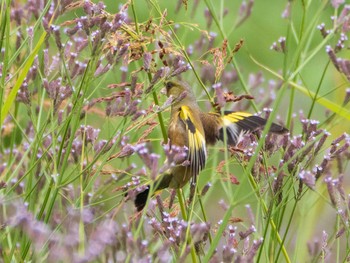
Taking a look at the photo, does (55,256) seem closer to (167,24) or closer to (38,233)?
(38,233)

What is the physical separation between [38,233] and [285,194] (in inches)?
38.1

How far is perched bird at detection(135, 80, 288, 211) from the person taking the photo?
262cm

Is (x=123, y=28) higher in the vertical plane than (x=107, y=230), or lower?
higher

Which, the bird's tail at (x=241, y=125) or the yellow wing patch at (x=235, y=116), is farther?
the yellow wing patch at (x=235, y=116)

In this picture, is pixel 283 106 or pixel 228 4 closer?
pixel 283 106

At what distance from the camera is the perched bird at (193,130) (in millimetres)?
2623

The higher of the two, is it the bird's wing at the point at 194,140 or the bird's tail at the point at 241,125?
the bird's tail at the point at 241,125

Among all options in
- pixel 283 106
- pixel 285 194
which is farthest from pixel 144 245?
pixel 283 106

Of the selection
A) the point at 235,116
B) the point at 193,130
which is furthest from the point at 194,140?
the point at 235,116

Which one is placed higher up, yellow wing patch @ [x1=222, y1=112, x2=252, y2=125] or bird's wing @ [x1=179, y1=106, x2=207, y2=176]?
yellow wing patch @ [x1=222, y1=112, x2=252, y2=125]

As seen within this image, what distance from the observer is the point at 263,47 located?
20.3ft

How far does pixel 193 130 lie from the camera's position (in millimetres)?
2818

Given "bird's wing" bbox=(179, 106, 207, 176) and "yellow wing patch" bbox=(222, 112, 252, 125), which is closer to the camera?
"bird's wing" bbox=(179, 106, 207, 176)

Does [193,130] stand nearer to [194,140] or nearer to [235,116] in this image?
[194,140]
